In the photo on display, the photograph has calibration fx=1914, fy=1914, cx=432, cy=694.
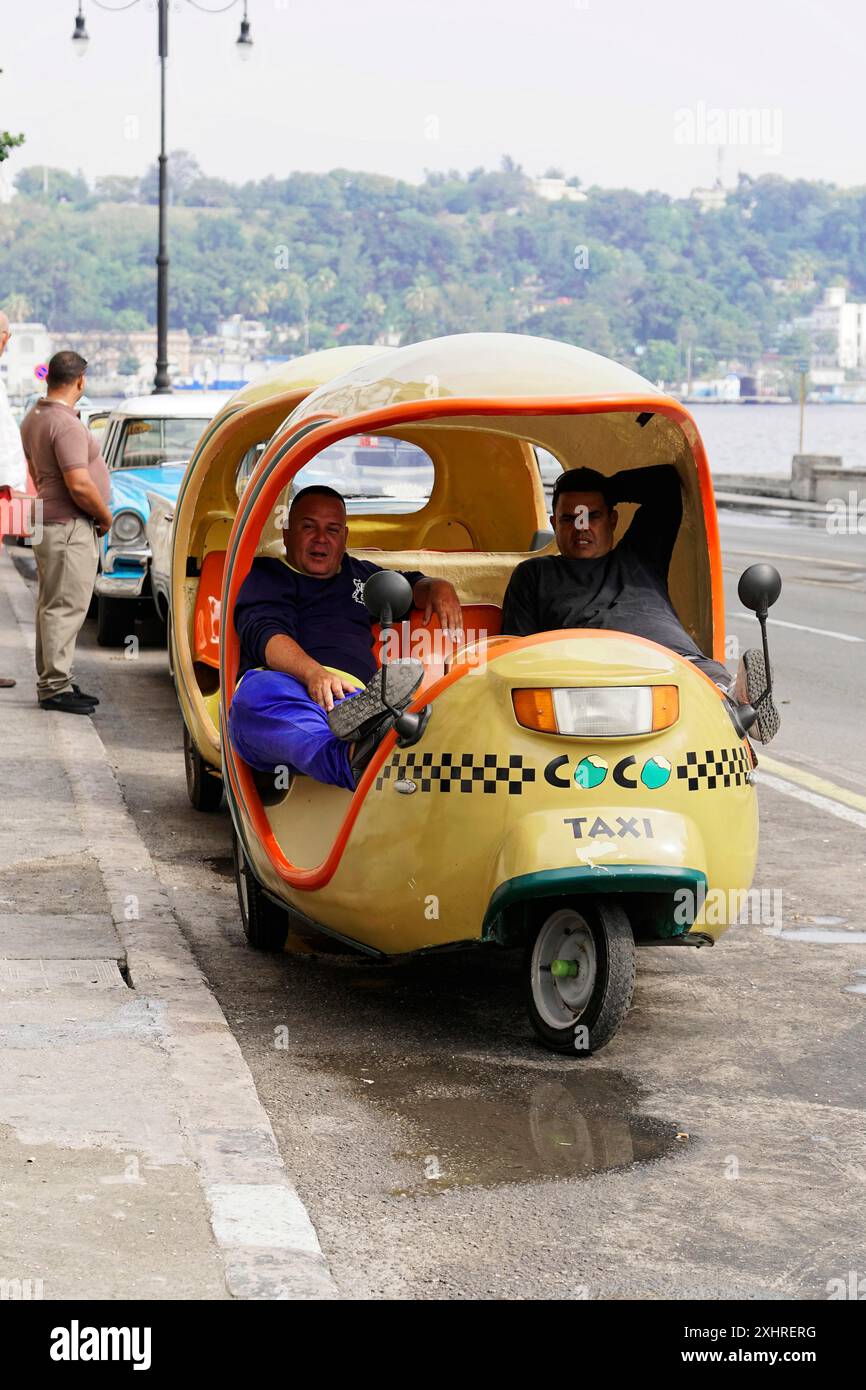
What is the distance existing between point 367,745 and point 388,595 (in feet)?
1.77

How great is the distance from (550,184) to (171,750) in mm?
131826

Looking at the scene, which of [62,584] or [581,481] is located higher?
[581,481]

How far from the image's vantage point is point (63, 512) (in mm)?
10477

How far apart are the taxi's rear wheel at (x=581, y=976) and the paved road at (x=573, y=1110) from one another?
0.09 metres

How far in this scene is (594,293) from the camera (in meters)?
115

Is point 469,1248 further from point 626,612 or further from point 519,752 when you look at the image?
point 626,612

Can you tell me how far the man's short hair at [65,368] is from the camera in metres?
10.3

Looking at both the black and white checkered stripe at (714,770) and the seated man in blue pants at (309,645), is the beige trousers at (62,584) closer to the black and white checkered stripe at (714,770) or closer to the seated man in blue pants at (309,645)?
the seated man in blue pants at (309,645)

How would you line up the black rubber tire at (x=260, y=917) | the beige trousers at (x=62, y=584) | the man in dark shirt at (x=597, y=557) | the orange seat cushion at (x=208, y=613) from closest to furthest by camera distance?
1. the man in dark shirt at (x=597, y=557)
2. the black rubber tire at (x=260, y=917)
3. the orange seat cushion at (x=208, y=613)
4. the beige trousers at (x=62, y=584)

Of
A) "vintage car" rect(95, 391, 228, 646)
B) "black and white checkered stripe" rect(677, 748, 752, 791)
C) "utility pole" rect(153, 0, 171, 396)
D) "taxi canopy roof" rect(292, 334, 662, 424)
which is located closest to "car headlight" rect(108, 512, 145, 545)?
"vintage car" rect(95, 391, 228, 646)

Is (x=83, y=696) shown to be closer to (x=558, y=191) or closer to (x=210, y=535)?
(x=210, y=535)

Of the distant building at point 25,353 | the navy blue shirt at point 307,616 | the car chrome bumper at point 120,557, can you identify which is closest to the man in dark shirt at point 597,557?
the navy blue shirt at point 307,616

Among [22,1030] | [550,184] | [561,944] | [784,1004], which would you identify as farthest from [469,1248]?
[550,184]

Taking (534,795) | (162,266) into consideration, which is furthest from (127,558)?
(162,266)
